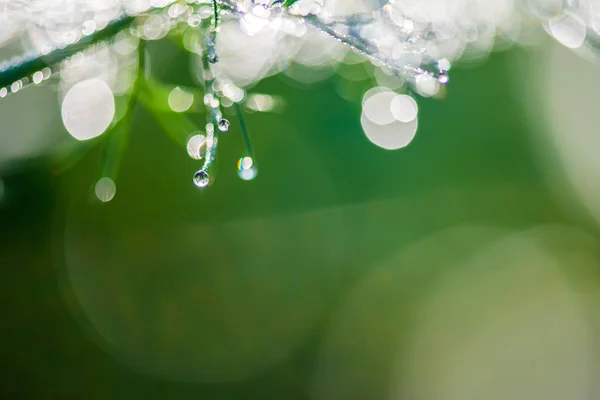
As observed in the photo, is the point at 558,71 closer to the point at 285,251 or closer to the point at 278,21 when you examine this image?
the point at 285,251

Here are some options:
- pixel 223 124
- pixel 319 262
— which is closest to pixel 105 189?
pixel 223 124

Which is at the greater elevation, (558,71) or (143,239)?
(143,239)

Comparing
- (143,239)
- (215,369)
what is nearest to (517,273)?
(215,369)

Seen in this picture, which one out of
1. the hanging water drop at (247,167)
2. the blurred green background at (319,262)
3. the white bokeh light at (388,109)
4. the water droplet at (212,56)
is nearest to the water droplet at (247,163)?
the hanging water drop at (247,167)

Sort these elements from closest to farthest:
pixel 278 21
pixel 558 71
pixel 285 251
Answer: pixel 278 21 < pixel 558 71 < pixel 285 251

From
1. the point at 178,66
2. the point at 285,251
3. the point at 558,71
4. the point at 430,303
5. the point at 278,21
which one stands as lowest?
the point at 278,21
